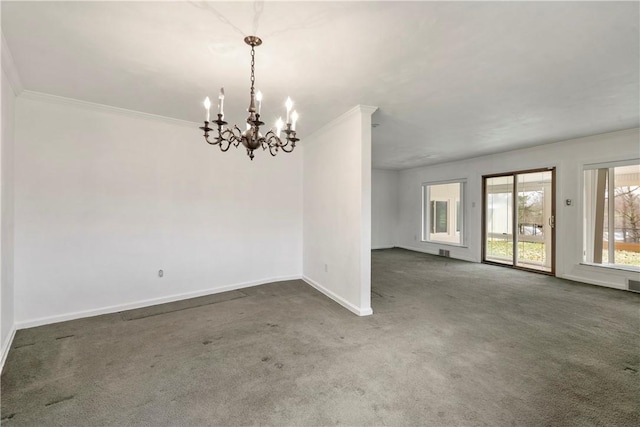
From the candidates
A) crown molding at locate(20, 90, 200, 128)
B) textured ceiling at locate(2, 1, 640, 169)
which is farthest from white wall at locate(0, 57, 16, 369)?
textured ceiling at locate(2, 1, 640, 169)

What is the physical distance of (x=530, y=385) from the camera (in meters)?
2.05

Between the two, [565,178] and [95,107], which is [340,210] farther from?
[565,178]

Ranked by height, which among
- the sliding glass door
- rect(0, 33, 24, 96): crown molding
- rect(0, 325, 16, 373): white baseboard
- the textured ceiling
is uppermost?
the textured ceiling

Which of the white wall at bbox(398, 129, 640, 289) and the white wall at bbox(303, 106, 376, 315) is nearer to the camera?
the white wall at bbox(303, 106, 376, 315)

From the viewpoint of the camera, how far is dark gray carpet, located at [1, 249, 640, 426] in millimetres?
1783

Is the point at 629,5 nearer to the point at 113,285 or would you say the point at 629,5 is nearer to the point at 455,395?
the point at 455,395

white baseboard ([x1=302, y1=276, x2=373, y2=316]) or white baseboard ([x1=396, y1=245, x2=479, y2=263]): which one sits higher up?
white baseboard ([x1=396, y1=245, x2=479, y2=263])

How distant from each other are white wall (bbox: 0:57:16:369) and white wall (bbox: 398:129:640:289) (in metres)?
7.71

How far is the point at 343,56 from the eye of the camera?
88.3 inches

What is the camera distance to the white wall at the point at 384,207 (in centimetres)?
870

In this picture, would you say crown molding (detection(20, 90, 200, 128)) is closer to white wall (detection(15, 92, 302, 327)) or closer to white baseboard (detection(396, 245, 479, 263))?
white wall (detection(15, 92, 302, 327))

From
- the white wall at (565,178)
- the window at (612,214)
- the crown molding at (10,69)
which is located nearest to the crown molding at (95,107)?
the crown molding at (10,69)

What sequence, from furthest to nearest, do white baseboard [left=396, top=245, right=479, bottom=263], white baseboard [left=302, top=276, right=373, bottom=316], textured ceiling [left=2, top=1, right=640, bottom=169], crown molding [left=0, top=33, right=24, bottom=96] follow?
1. white baseboard [left=396, top=245, right=479, bottom=263]
2. white baseboard [left=302, top=276, right=373, bottom=316]
3. crown molding [left=0, top=33, right=24, bottom=96]
4. textured ceiling [left=2, top=1, right=640, bottom=169]

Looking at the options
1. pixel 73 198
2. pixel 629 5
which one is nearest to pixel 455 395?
pixel 629 5
